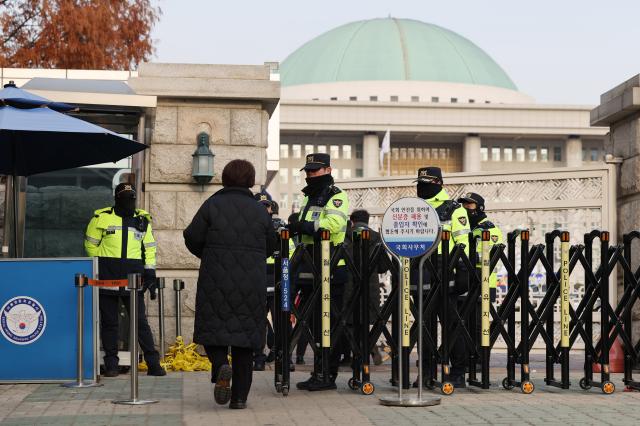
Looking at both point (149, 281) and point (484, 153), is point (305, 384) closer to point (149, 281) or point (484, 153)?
point (149, 281)

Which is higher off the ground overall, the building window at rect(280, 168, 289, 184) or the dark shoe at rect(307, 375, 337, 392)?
the building window at rect(280, 168, 289, 184)

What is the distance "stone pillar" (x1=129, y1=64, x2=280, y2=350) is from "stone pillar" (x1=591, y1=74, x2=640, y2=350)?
12.3ft

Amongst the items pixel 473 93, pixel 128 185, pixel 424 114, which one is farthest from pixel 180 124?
pixel 473 93

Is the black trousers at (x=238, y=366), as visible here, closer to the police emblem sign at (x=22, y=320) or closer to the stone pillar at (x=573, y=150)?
the police emblem sign at (x=22, y=320)

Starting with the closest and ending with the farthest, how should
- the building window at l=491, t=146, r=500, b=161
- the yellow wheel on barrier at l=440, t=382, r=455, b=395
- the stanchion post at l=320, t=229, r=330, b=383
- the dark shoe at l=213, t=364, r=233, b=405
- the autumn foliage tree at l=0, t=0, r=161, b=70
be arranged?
the dark shoe at l=213, t=364, r=233, b=405, the stanchion post at l=320, t=229, r=330, b=383, the yellow wheel on barrier at l=440, t=382, r=455, b=395, the autumn foliage tree at l=0, t=0, r=161, b=70, the building window at l=491, t=146, r=500, b=161

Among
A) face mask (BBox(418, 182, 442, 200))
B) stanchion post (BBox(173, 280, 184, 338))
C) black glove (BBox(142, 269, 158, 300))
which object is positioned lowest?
stanchion post (BBox(173, 280, 184, 338))

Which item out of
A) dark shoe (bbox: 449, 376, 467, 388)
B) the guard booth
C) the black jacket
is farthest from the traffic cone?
the guard booth

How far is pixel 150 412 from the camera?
370 inches

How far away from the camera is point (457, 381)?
11.3m

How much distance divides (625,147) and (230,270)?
6.41m

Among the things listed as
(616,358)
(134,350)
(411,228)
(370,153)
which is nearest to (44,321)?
(134,350)

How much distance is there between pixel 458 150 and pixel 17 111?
315 ft

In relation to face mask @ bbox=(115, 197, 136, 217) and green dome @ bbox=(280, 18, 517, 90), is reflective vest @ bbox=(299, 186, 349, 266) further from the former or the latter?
green dome @ bbox=(280, 18, 517, 90)

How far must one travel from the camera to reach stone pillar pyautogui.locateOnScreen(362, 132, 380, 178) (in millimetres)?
102062
